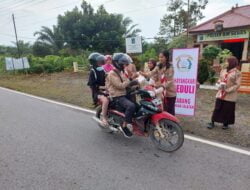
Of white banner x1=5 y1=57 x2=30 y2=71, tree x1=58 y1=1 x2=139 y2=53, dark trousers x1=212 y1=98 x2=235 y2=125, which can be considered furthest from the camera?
tree x1=58 y1=1 x2=139 y2=53

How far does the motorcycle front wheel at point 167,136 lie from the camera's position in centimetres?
400

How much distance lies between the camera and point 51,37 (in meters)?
34.9

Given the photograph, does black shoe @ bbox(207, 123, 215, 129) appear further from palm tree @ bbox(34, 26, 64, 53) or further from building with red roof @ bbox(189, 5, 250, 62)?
palm tree @ bbox(34, 26, 64, 53)

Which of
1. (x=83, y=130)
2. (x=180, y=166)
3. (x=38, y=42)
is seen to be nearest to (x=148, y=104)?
(x=180, y=166)

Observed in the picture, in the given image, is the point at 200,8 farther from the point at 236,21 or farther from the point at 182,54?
the point at 182,54

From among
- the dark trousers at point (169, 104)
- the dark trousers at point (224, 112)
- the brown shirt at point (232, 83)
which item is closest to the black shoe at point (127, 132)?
the dark trousers at point (169, 104)

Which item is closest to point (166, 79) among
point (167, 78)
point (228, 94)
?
point (167, 78)

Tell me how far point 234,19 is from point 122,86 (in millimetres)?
19793

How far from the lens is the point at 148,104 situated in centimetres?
416

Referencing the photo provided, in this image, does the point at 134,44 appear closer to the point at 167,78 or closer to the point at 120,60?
the point at 167,78

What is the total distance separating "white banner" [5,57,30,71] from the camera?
65.9 feet

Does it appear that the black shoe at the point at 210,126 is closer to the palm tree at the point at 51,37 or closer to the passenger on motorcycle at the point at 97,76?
the passenger on motorcycle at the point at 97,76

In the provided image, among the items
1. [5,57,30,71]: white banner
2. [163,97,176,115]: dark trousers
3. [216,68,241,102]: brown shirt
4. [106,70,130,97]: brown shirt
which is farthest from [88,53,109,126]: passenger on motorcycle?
[5,57,30,71]: white banner

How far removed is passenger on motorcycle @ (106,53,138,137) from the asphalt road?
42cm
